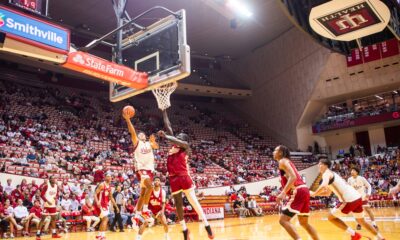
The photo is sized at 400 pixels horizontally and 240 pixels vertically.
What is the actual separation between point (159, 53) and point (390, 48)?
71.0 feet

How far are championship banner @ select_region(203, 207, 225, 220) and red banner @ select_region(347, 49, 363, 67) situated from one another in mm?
15632

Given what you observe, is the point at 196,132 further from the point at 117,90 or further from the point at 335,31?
the point at 117,90

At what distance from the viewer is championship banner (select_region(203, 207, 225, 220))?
16.7m

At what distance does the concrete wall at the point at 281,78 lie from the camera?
28562mm

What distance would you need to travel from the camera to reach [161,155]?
71.8 feet

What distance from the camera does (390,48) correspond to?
25.3 metres

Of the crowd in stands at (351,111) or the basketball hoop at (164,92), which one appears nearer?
the basketball hoop at (164,92)

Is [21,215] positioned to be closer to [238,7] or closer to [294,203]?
[294,203]

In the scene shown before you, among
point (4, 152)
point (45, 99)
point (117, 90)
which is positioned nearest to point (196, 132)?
point (45, 99)

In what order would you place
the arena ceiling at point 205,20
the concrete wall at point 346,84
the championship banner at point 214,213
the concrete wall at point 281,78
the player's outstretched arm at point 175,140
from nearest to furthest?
the player's outstretched arm at point 175,140 → the championship banner at point 214,213 → the arena ceiling at point 205,20 → the concrete wall at point 346,84 → the concrete wall at point 281,78

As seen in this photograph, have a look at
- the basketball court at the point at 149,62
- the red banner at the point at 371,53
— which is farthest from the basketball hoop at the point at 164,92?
the red banner at the point at 371,53

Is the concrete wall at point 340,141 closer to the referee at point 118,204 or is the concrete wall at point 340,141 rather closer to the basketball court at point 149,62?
the referee at point 118,204

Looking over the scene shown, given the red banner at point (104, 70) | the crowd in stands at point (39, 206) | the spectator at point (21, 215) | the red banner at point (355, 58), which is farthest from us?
the red banner at point (355, 58)

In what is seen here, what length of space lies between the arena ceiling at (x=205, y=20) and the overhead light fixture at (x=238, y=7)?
0.40 meters
